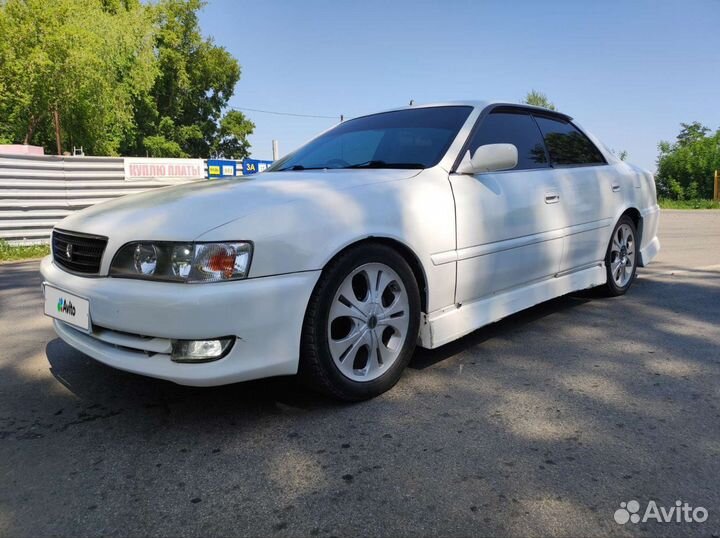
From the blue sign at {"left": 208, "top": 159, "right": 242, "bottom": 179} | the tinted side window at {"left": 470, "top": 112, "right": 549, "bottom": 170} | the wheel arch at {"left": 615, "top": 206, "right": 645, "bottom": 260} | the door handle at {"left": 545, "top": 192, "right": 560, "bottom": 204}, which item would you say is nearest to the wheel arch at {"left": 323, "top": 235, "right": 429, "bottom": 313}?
the tinted side window at {"left": 470, "top": 112, "right": 549, "bottom": 170}

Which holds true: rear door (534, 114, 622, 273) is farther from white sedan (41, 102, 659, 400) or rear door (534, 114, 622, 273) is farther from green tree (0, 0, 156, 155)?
green tree (0, 0, 156, 155)

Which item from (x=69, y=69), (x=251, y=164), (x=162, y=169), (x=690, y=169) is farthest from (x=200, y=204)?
(x=690, y=169)

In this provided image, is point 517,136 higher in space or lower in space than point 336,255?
higher

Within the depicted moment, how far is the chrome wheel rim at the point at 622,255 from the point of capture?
4.45m

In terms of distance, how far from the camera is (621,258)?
457cm

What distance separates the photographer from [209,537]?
1.63 meters

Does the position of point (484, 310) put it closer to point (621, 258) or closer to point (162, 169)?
point (621, 258)

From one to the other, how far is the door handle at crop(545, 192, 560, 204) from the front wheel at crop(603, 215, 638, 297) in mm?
969

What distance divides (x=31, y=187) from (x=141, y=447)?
Result: 8.97m

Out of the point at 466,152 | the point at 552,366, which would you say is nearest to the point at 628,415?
the point at 552,366

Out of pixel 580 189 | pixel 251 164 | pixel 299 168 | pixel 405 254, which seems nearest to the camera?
pixel 405 254

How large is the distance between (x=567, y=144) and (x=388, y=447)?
2.88 meters

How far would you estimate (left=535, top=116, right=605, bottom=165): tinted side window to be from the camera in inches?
153

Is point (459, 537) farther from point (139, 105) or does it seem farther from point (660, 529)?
point (139, 105)
